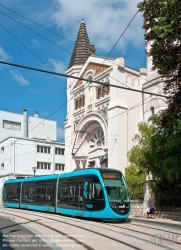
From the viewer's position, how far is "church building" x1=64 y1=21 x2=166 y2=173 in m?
34.6

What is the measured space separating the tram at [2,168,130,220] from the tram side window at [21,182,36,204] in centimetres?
57

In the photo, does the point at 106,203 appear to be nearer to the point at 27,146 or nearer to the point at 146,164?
the point at 146,164

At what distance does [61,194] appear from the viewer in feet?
74.1

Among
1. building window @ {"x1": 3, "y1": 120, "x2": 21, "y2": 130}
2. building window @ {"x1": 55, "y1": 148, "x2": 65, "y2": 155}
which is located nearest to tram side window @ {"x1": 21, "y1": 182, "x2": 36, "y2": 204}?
building window @ {"x1": 55, "y1": 148, "x2": 65, "y2": 155}

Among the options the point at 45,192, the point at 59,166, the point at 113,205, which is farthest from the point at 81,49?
the point at 113,205

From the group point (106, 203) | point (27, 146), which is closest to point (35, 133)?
point (27, 146)

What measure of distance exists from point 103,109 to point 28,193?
12.8m

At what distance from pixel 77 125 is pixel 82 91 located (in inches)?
142

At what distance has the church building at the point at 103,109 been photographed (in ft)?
114

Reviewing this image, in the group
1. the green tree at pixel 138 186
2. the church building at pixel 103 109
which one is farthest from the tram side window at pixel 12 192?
the green tree at pixel 138 186

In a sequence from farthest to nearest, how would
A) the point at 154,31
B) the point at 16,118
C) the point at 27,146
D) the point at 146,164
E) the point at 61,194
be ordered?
the point at 16,118 < the point at 27,146 < the point at 146,164 < the point at 61,194 < the point at 154,31

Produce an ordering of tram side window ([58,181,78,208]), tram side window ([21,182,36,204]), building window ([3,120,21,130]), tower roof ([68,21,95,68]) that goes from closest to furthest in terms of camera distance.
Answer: tram side window ([58,181,78,208]) → tram side window ([21,182,36,204]) → tower roof ([68,21,95,68]) → building window ([3,120,21,130])

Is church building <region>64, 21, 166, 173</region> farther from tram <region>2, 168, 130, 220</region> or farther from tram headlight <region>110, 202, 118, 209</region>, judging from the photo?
tram headlight <region>110, 202, 118, 209</region>

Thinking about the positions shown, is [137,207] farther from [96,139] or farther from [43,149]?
[43,149]
